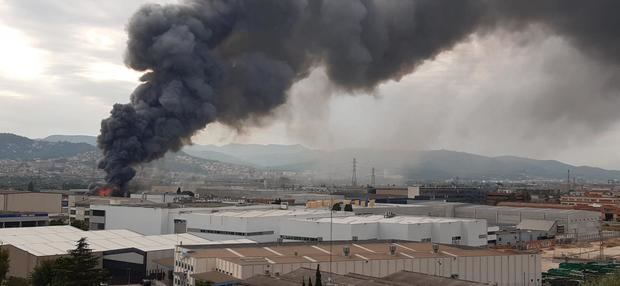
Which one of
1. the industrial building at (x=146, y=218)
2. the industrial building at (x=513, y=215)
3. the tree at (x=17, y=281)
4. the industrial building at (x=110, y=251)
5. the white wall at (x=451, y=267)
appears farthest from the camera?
the industrial building at (x=513, y=215)

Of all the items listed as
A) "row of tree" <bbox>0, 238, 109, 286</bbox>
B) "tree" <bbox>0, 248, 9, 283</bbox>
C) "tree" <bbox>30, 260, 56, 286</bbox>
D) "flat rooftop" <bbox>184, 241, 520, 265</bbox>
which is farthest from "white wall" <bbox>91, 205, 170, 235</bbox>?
"row of tree" <bbox>0, 238, 109, 286</bbox>

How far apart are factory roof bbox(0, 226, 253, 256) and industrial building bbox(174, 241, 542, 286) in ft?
21.5

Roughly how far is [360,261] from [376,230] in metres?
17.3

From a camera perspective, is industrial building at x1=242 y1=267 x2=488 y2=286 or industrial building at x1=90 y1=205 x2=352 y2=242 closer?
industrial building at x1=242 y1=267 x2=488 y2=286

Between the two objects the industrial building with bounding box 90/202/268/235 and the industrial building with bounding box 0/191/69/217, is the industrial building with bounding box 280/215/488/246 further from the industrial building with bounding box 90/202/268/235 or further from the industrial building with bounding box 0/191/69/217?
the industrial building with bounding box 0/191/69/217

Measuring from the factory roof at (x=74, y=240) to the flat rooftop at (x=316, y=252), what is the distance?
6394mm

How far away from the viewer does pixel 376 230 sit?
49531 millimetres

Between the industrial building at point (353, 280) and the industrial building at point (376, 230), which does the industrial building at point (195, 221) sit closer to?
the industrial building at point (376, 230)

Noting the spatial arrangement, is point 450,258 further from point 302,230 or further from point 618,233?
point 618,233

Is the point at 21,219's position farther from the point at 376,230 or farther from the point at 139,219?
the point at 376,230

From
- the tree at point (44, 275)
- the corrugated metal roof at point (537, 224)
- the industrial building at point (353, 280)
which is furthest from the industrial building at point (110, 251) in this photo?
the corrugated metal roof at point (537, 224)

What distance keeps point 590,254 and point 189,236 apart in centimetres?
3319

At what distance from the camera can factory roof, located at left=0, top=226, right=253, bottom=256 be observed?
3938cm

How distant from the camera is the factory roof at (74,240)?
3938cm
